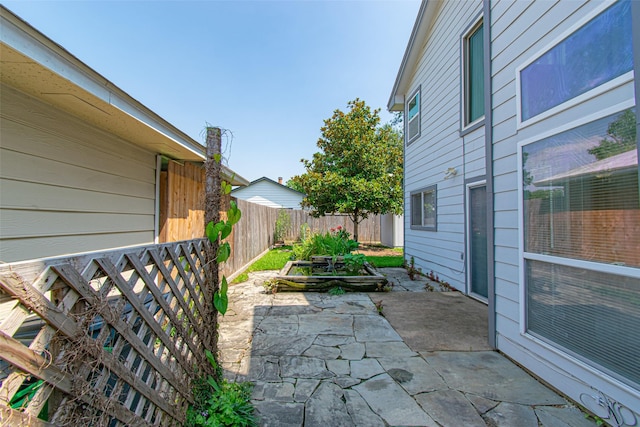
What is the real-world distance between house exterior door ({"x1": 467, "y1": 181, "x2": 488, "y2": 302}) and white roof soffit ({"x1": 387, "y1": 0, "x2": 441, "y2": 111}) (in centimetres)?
410

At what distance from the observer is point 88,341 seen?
41.7 inches

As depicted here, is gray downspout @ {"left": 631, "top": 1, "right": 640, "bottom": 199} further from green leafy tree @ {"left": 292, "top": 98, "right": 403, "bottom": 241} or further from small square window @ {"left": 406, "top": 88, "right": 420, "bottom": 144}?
green leafy tree @ {"left": 292, "top": 98, "right": 403, "bottom": 241}

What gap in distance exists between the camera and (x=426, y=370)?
2.48 meters

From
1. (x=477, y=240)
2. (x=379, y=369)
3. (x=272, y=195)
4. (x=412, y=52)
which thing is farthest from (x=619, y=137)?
(x=272, y=195)

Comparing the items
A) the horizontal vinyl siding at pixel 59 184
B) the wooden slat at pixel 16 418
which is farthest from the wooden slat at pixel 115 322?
the horizontal vinyl siding at pixel 59 184

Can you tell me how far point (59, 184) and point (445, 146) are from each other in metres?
5.76

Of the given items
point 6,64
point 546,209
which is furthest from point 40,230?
point 546,209

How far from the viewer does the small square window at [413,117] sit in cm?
694

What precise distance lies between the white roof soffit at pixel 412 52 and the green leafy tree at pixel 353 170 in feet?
9.37

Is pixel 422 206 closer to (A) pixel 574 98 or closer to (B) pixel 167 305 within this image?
(A) pixel 574 98

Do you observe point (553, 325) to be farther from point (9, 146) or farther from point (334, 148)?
point (334, 148)

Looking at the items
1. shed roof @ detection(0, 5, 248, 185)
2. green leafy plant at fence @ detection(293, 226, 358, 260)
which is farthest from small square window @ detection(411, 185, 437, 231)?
shed roof @ detection(0, 5, 248, 185)

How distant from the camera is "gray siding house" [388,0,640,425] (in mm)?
1743

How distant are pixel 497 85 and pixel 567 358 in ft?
8.60
